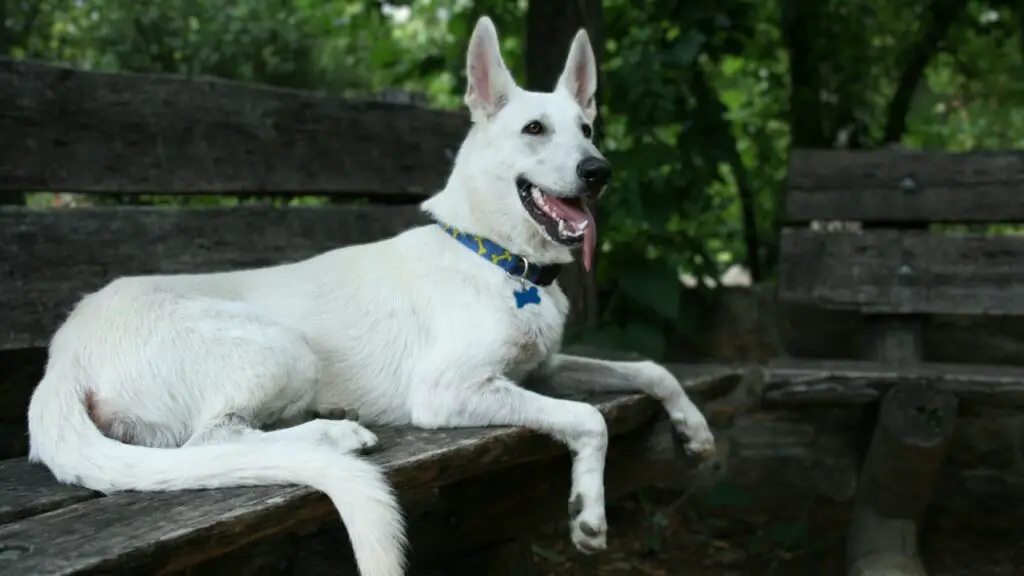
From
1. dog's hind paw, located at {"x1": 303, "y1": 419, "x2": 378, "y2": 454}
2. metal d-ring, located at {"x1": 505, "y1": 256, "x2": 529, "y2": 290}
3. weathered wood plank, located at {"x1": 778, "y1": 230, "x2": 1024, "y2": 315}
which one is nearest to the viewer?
dog's hind paw, located at {"x1": 303, "y1": 419, "x2": 378, "y2": 454}

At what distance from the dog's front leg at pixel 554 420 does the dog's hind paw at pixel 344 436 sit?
0.30 meters

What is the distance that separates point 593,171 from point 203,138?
1.59 meters

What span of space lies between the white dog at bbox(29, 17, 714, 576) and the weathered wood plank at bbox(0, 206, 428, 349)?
2.02 feet

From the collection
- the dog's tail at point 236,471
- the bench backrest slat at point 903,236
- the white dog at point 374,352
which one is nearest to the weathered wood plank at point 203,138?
the white dog at point 374,352

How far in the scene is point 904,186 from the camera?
13.5ft

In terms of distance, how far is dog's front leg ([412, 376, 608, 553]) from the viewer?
231cm

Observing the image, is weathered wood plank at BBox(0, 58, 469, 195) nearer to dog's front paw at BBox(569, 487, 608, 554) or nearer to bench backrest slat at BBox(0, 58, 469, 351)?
bench backrest slat at BBox(0, 58, 469, 351)

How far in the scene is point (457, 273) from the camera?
2.62 meters

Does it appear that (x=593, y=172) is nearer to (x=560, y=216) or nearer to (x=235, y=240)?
(x=560, y=216)

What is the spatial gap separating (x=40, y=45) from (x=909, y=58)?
4.25 meters

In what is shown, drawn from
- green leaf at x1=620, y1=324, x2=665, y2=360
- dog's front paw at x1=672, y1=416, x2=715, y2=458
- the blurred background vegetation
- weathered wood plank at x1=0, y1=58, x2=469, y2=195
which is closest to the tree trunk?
the blurred background vegetation

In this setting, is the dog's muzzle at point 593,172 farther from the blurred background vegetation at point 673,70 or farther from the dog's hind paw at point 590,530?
the blurred background vegetation at point 673,70

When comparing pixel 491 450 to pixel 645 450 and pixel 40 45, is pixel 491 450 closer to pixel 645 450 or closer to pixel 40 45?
pixel 645 450

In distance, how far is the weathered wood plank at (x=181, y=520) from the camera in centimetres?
150
